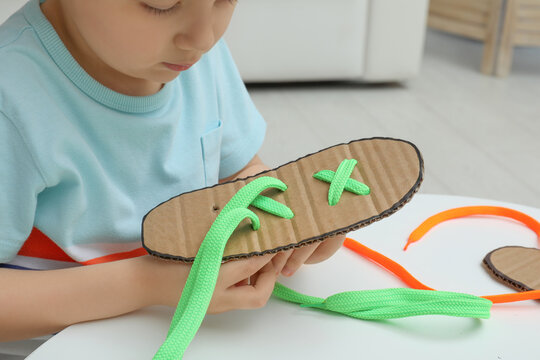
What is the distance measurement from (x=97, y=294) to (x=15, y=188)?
0.34 ft

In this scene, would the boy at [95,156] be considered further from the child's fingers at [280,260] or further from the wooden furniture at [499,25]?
the wooden furniture at [499,25]

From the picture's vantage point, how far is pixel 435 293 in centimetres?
50

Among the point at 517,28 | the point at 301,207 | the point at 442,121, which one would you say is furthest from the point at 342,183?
the point at 517,28

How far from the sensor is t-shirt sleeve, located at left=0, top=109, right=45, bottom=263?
49 cm

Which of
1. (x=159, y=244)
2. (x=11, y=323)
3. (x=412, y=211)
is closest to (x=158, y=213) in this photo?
(x=159, y=244)

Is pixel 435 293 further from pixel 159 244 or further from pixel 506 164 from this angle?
pixel 506 164

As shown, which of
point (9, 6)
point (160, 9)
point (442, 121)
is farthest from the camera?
point (442, 121)

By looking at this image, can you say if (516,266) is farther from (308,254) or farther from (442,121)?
(442,121)

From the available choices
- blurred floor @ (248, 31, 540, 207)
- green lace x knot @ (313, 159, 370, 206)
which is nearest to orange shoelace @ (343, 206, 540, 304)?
green lace x knot @ (313, 159, 370, 206)

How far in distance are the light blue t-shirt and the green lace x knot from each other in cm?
18

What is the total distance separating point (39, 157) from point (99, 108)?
2.9 inches

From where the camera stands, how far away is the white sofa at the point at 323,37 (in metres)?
1.94

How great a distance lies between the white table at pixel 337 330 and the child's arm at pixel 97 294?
0.01 metres

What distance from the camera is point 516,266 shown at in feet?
1.83
